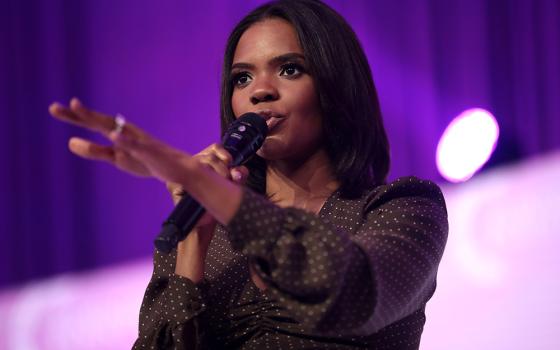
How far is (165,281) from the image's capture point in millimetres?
1548

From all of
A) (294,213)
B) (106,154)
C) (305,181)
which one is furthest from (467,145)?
(106,154)

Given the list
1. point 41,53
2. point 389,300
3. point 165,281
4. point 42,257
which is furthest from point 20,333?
point 389,300

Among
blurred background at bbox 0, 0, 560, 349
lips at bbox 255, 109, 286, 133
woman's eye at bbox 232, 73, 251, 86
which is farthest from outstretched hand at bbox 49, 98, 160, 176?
blurred background at bbox 0, 0, 560, 349

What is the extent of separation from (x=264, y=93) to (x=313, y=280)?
58 cm

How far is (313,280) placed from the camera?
1062mm

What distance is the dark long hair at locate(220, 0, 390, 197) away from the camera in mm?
1619

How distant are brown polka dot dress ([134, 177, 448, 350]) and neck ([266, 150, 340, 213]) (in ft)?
0.18

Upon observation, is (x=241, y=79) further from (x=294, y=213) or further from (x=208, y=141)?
(x=208, y=141)

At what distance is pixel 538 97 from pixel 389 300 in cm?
166

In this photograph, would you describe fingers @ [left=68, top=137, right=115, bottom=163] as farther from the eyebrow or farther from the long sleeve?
the eyebrow

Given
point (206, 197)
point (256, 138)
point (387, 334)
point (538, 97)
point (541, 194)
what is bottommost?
point (387, 334)

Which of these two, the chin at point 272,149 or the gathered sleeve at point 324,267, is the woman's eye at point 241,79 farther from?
the gathered sleeve at point 324,267

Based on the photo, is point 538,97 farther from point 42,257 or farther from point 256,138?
point 42,257

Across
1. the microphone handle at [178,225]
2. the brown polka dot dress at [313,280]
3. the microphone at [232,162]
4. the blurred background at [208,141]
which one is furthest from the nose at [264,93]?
the blurred background at [208,141]
